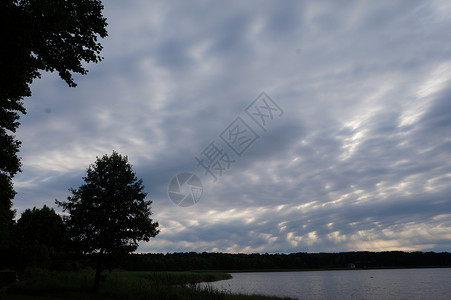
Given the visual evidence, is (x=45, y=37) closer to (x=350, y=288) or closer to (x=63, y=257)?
(x=63, y=257)

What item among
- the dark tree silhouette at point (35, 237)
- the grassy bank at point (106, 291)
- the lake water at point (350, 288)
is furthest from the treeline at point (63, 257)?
the lake water at point (350, 288)

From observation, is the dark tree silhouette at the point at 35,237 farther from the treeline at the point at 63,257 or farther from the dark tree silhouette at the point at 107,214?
the dark tree silhouette at the point at 107,214

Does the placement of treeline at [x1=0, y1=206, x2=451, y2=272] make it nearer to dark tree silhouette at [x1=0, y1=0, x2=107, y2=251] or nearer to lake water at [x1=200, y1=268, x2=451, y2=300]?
lake water at [x1=200, y1=268, x2=451, y2=300]

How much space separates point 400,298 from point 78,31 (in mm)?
50952

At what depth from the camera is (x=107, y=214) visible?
96.8 ft

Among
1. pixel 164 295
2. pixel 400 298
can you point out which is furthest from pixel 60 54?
pixel 400 298

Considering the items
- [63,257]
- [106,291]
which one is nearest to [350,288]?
[106,291]

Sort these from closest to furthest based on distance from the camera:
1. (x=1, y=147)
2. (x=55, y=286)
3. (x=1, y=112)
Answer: (x=1, y=112) < (x=1, y=147) < (x=55, y=286)

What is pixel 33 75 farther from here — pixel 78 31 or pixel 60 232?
pixel 60 232

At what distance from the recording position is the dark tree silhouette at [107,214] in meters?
29.0

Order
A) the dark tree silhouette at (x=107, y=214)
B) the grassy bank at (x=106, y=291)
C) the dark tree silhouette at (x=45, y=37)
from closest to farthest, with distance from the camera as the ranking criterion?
the dark tree silhouette at (x=45, y=37) < the grassy bank at (x=106, y=291) < the dark tree silhouette at (x=107, y=214)

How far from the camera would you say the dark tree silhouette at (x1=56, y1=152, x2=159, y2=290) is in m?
29.0

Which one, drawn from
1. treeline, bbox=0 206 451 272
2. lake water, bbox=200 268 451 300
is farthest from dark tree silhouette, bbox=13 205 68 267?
lake water, bbox=200 268 451 300

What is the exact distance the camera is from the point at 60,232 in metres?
29.8
